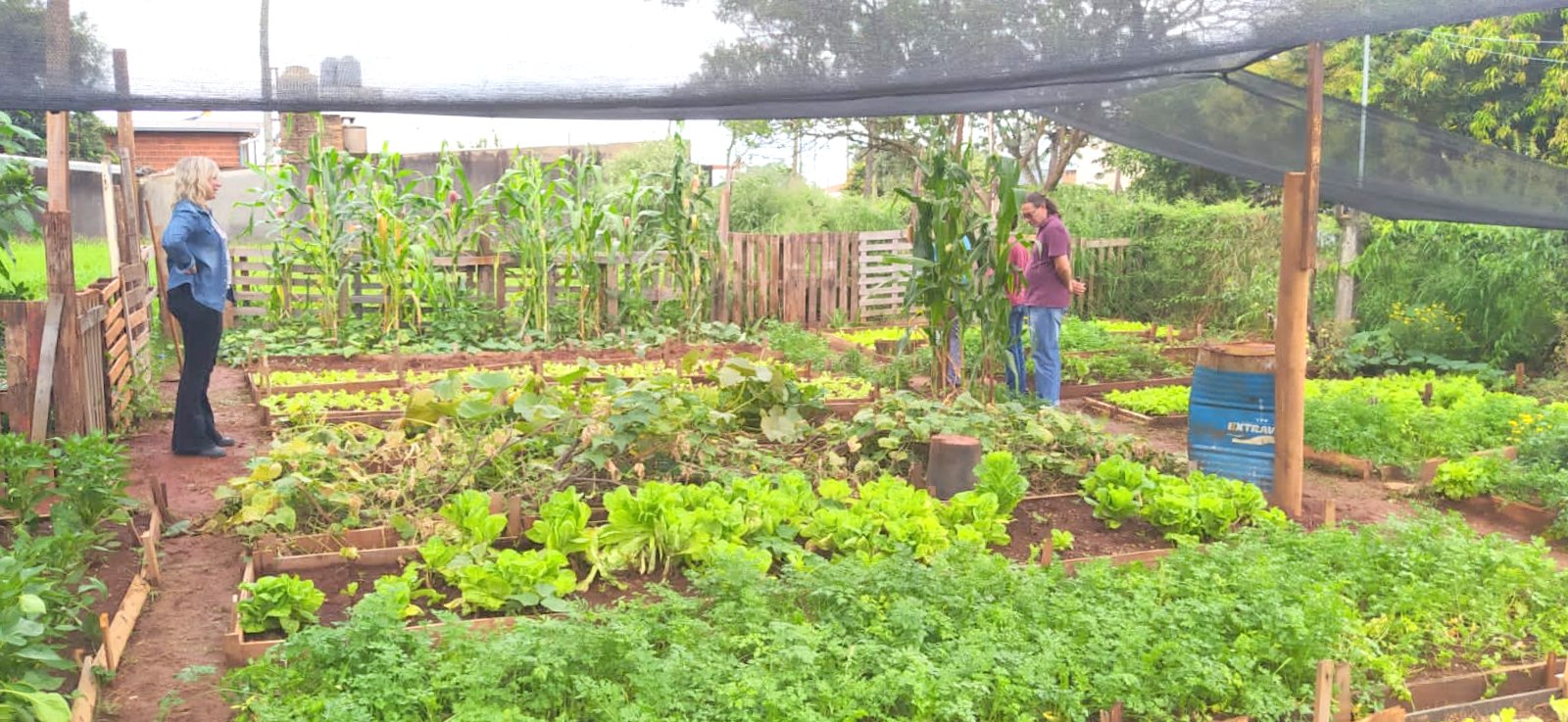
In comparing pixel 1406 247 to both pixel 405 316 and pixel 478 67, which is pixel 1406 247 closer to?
pixel 405 316

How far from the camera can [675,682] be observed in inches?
125

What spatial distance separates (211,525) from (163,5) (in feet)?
10.4

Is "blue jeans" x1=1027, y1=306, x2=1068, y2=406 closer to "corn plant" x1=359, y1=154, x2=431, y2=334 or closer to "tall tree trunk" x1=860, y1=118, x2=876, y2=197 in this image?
"corn plant" x1=359, y1=154, x2=431, y2=334

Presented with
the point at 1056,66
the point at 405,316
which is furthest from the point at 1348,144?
the point at 405,316

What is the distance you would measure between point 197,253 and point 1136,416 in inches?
260

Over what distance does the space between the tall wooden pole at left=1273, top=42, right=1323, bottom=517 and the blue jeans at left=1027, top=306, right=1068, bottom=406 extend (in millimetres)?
2385

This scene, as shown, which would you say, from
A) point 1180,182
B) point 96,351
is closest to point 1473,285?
point 1180,182

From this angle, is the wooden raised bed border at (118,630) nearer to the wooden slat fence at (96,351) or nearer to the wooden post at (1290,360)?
the wooden slat fence at (96,351)

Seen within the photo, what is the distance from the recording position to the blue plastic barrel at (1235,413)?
6258mm

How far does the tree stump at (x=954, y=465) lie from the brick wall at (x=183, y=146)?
22.0 meters

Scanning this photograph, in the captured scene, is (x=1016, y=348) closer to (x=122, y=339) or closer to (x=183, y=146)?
(x=122, y=339)

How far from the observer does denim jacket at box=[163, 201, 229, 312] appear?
662cm

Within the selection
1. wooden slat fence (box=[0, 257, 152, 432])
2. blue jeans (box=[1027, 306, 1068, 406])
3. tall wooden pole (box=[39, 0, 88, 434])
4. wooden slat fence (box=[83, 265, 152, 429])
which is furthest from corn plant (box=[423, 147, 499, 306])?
blue jeans (box=[1027, 306, 1068, 406])

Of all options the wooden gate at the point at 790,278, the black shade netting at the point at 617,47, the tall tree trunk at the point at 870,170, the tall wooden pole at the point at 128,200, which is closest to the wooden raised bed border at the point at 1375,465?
the black shade netting at the point at 617,47
